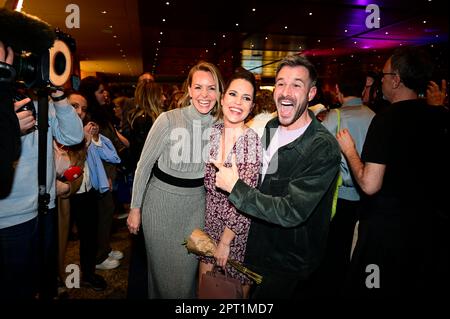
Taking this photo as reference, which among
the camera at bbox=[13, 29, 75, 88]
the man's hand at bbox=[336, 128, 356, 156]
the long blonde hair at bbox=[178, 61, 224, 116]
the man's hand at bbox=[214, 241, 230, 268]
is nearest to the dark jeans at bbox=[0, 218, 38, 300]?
the camera at bbox=[13, 29, 75, 88]

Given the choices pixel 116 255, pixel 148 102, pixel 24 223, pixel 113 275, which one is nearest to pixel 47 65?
pixel 24 223

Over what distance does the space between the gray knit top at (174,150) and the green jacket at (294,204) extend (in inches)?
20.4

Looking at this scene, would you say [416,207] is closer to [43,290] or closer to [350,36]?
[43,290]

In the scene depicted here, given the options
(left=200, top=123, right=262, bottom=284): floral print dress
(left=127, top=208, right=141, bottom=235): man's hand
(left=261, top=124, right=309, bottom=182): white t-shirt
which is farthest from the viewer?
(left=127, top=208, right=141, bottom=235): man's hand

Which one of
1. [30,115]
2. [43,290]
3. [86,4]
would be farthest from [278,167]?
[86,4]

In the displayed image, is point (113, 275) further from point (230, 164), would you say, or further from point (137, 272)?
point (230, 164)

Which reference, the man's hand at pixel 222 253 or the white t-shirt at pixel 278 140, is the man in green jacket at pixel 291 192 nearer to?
the white t-shirt at pixel 278 140

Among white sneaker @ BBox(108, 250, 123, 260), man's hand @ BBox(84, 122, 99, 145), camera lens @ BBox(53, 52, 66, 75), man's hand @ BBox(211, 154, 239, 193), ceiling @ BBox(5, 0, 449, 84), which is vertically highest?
ceiling @ BBox(5, 0, 449, 84)

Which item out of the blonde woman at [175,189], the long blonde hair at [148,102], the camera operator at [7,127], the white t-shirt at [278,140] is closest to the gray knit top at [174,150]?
the blonde woman at [175,189]

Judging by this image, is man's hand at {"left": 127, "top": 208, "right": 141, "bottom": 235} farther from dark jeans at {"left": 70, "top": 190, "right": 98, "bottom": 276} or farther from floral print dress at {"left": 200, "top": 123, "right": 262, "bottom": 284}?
dark jeans at {"left": 70, "top": 190, "right": 98, "bottom": 276}

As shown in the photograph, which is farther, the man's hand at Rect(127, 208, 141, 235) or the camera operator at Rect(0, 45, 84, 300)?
the man's hand at Rect(127, 208, 141, 235)

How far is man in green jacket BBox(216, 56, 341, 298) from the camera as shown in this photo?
1382mm

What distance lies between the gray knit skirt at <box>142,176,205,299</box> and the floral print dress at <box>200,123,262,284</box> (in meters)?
0.12

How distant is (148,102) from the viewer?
11.1 ft
